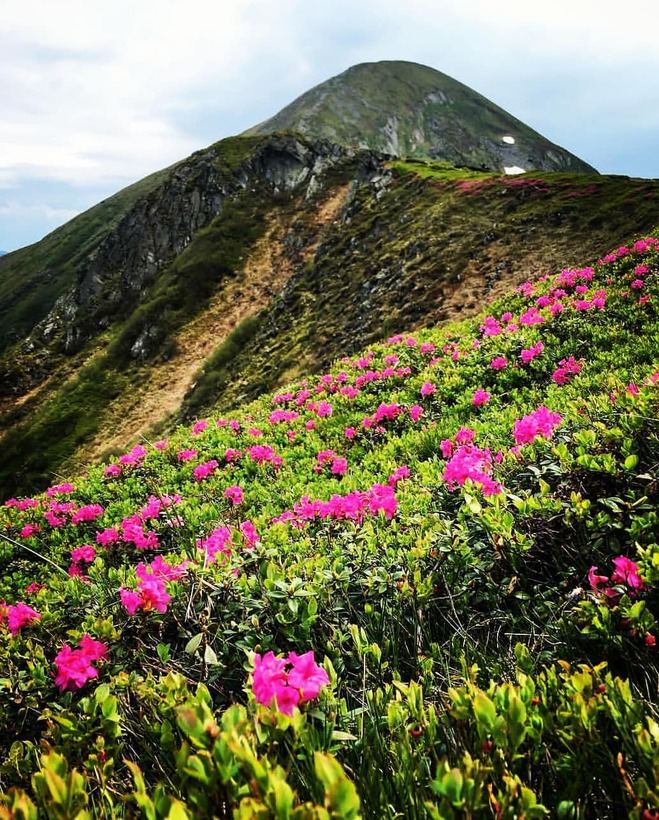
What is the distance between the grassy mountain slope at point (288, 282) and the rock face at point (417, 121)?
99.6m

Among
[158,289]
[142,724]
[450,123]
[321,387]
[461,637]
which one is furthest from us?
[450,123]

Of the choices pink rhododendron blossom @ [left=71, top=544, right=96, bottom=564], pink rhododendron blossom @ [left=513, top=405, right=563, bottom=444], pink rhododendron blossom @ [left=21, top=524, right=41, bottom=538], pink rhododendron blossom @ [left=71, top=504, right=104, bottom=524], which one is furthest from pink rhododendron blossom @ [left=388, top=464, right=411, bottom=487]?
pink rhododendron blossom @ [left=21, top=524, right=41, bottom=538]

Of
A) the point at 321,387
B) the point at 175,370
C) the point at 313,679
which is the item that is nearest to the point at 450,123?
the point at 175,370

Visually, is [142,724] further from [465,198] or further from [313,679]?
[465,198]

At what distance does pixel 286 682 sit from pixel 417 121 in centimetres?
18251

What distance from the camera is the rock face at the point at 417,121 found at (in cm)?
14025

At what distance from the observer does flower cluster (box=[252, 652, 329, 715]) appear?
182 centimetres

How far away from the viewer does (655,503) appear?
3.06 metres

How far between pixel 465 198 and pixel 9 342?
104039 millimetres

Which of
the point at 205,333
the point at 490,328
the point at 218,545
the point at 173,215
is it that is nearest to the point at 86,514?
the point at 218,545

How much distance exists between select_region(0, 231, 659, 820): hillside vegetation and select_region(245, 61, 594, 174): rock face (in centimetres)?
14694

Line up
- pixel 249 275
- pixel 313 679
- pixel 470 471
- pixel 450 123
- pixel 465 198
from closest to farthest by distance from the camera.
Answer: pixel 313 679, pixel 470 471, pixel 465 198, pixel 249 275, pixel 450 123

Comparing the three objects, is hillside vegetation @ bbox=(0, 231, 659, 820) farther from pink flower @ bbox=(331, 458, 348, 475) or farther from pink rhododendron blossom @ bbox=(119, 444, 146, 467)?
pink rhododendron blossom @ bbox=(119, 444, 146, 467)

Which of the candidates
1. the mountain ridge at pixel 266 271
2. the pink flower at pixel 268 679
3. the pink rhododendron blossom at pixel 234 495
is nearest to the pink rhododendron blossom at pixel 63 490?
the pink rhododendron blossom at pixel 234 495
